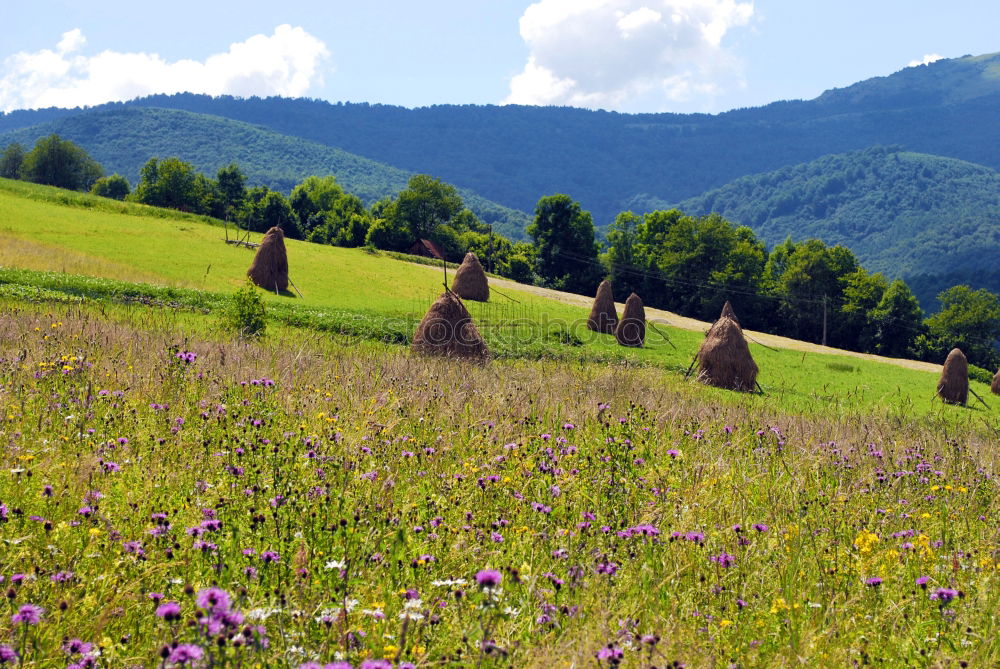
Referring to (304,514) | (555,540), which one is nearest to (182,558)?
(304,514)

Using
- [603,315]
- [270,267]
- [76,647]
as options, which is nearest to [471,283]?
[603,315]

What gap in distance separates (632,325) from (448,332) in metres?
17.8

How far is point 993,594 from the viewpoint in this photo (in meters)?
4.00

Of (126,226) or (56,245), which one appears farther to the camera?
(126,226)

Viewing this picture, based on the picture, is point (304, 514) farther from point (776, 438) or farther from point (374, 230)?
point (374, 230)

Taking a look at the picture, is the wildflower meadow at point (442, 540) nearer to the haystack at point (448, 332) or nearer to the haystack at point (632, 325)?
the haystack at point (448, 332)

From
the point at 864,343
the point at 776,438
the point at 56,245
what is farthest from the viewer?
the point at 864,343

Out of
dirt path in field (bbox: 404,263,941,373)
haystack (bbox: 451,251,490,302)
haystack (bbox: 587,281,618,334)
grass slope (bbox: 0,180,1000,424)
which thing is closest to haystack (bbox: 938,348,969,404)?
grass slope (bbox: 0,180,1000,424)

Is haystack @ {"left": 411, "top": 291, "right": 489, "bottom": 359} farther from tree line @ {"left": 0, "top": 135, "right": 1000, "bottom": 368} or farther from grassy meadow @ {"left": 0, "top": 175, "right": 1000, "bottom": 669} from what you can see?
tree line @ {"left": 0, "top": 135, "right": 1000, "bottom": 368}

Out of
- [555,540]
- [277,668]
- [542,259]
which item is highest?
[542,259]

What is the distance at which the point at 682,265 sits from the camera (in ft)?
249

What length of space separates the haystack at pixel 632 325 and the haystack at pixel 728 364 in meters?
9.36

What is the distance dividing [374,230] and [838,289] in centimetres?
4977

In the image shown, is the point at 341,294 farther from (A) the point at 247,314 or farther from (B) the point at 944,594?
(B) the point at 944,594
